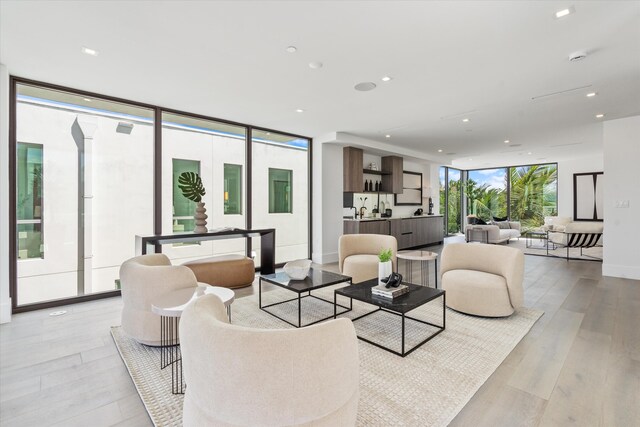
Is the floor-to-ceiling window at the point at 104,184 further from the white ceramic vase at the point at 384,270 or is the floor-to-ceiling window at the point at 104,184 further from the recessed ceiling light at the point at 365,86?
the white ceramic vase at the point at 384,270

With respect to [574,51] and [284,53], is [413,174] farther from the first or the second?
[284,53]

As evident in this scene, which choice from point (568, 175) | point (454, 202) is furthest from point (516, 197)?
point (454, 202)

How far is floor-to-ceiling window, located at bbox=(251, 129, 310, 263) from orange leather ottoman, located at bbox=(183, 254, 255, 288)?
1130 millimetres

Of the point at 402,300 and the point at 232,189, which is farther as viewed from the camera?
the point at 232,189

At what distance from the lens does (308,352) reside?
3.53ft

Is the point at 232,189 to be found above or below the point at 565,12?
below

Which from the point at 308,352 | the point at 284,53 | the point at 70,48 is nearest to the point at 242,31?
the point at 284,53

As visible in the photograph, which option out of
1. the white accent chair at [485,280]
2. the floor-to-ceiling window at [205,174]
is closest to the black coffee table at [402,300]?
the white accent chair at [485,280]

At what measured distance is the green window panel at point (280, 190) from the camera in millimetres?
6000

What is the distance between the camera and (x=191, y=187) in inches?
175

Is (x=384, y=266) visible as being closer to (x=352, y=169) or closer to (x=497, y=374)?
(x=497, y=374)

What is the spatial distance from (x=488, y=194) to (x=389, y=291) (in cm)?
1082

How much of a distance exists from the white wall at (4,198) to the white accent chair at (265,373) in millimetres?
3533

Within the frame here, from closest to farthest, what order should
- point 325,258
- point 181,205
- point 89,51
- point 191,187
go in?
1. point 89,51
2. point 191,187
3. point 181,205
4. point 325,258
